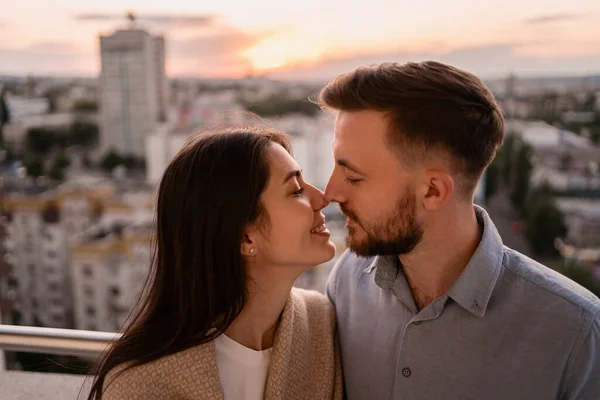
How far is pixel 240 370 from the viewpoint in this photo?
100cm

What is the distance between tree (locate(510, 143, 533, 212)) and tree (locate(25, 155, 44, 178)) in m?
5.75

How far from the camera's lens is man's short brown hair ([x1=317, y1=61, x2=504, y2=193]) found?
96 cm

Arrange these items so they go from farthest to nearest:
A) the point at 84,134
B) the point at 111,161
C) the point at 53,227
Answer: the point at 111,161
the point at 84,134
the point at 53,227

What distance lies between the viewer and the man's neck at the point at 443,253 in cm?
100

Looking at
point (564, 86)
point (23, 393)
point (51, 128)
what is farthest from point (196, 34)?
point (23, 393)

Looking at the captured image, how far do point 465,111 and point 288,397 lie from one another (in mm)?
563

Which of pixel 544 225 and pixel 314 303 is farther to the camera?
pixel 544 225

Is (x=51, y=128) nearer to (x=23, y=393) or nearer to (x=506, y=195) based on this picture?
(x=506, y=195)

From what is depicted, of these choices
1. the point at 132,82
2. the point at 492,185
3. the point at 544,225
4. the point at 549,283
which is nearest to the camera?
the point at 549,283

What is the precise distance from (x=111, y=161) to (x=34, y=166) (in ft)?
6.09

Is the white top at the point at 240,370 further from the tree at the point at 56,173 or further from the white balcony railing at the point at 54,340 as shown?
the tree at the point at 56,173

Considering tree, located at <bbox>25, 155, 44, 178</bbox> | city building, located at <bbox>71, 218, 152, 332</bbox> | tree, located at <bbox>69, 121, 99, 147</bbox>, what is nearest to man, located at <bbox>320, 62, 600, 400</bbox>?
city building, located at <bbox>71, 218, 152, 332</bbox>

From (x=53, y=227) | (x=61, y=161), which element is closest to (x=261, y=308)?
(x=53, y=227)

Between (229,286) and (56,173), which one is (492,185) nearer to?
(229,286)
